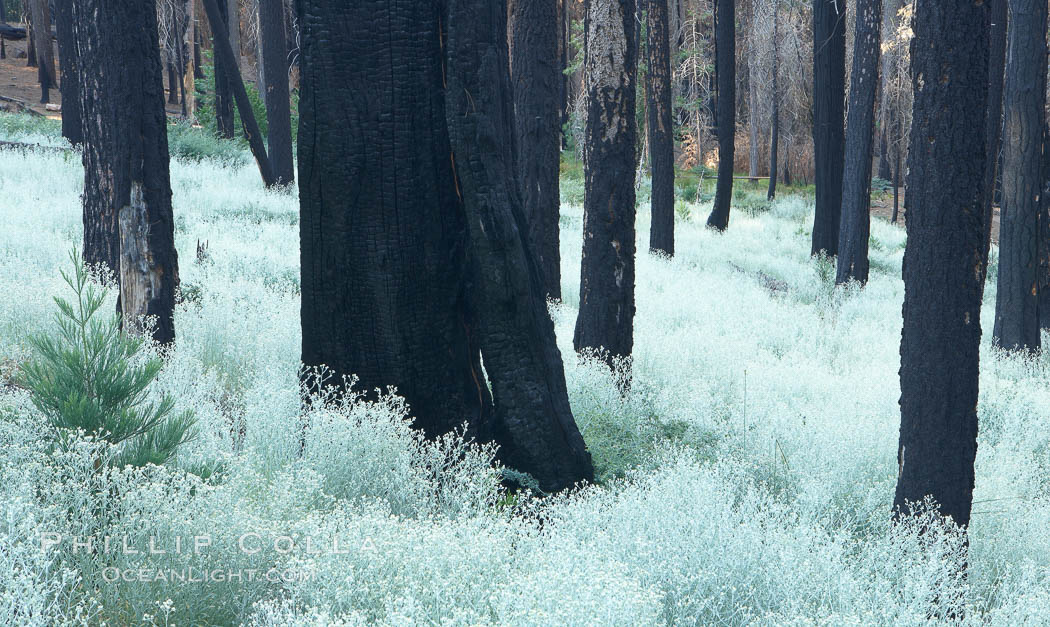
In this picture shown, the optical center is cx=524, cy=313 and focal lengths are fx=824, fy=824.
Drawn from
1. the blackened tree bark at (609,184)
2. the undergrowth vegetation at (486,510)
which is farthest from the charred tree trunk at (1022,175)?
the blackened tree bark at (609,184)

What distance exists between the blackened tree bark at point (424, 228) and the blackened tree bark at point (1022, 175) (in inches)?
288

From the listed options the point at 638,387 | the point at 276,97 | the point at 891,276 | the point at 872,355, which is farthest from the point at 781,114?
the point at 638,387

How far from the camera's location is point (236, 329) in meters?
5.79

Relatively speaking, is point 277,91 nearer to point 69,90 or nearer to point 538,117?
point 69,90

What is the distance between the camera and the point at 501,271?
411cm

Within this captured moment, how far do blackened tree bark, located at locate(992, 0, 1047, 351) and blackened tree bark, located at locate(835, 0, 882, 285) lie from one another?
355 centimetres

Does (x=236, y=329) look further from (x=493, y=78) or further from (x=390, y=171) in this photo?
(x=493, y=78)

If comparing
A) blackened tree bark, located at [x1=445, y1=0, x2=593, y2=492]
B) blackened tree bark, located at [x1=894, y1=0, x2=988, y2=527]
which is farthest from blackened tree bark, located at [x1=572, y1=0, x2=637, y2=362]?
blackened tree bark, located at [x1=894, y1=0, x2=988, y2=527]

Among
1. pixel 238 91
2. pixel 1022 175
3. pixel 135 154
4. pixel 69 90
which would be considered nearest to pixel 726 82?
pixel 1022 175

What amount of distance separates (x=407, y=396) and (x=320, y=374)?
51 centimetres

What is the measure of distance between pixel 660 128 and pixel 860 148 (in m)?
3.64

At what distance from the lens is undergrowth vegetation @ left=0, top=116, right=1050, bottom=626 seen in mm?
2740

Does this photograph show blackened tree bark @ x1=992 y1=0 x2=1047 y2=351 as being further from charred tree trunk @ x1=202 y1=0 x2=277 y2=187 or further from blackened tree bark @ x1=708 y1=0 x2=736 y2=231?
charred tree trunk @ x1=202 y1=0 x2=277 y2=187

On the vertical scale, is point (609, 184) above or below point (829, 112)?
below
